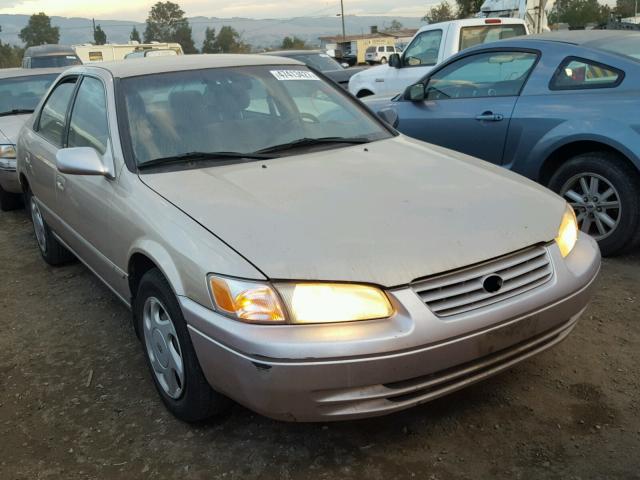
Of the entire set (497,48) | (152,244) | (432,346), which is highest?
(497,48)

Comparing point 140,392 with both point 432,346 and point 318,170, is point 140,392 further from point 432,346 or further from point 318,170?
point 432,346

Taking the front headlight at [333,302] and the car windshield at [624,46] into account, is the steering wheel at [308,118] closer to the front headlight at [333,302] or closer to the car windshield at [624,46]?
the front headlight at [333,302]

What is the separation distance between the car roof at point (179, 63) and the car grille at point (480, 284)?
6.72 feet

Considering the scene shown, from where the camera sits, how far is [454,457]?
2.38 metres

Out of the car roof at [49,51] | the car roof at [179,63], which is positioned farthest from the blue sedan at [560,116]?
the car roof at [49,51]

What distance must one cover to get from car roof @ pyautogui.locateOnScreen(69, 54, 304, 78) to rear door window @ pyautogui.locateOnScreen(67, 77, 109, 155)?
13 centimetres

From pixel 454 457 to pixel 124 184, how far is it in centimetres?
188

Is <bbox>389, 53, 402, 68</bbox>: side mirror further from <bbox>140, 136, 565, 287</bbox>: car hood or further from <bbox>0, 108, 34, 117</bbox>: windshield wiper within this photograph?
<bbox>140, 136, 565, 287</bbox>: car hood

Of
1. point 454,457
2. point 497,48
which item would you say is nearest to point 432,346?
point 454,457

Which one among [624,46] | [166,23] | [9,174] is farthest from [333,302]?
[166,23]

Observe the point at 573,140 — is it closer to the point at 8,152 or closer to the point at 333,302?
the point at 333,302

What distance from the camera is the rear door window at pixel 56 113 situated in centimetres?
406

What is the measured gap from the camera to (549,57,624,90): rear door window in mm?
4238

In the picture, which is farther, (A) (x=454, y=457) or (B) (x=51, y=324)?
(B) (x=51, y=324)
